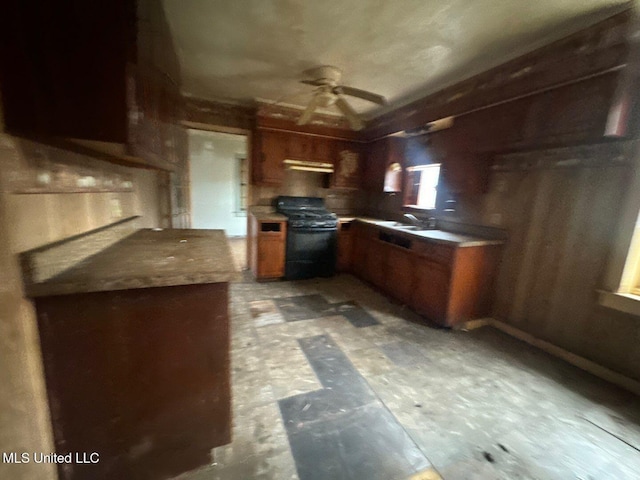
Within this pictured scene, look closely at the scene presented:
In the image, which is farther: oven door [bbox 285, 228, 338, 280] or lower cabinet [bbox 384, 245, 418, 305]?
oven door [bbox 285, 228, 338, 280]

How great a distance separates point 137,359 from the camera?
3.37 ft

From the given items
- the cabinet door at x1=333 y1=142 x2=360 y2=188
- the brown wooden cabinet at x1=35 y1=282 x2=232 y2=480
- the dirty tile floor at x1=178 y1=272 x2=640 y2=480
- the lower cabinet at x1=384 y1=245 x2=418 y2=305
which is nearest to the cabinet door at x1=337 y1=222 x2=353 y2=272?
the cabinet door at x1=333 y1=142 x2=360 y2=188

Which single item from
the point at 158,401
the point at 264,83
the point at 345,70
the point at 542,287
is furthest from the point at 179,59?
the point at 542,287

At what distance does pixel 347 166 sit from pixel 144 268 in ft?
12.0

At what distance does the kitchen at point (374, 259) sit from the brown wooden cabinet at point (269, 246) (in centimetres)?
4

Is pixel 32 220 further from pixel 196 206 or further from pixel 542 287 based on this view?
pixel 196 206

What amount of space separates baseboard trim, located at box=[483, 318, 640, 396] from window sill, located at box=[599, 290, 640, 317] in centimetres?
49

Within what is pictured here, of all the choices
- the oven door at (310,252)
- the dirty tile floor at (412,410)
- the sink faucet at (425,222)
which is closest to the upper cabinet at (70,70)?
the dirty tile floor at (412,410)

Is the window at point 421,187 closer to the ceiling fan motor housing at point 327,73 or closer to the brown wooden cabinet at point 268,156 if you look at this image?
the ceiling fan motor housing at point 327,73

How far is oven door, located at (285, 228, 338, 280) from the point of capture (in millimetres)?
3713

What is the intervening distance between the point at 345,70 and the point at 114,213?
7.64 ft

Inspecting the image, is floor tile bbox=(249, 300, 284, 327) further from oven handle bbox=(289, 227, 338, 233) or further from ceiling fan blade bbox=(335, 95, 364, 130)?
ceiling fan blade bbox=(335, 95, 364, 130)

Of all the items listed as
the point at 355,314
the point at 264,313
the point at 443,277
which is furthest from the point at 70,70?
the point at 443,277

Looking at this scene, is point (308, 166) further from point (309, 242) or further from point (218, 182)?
point (218, 182)
